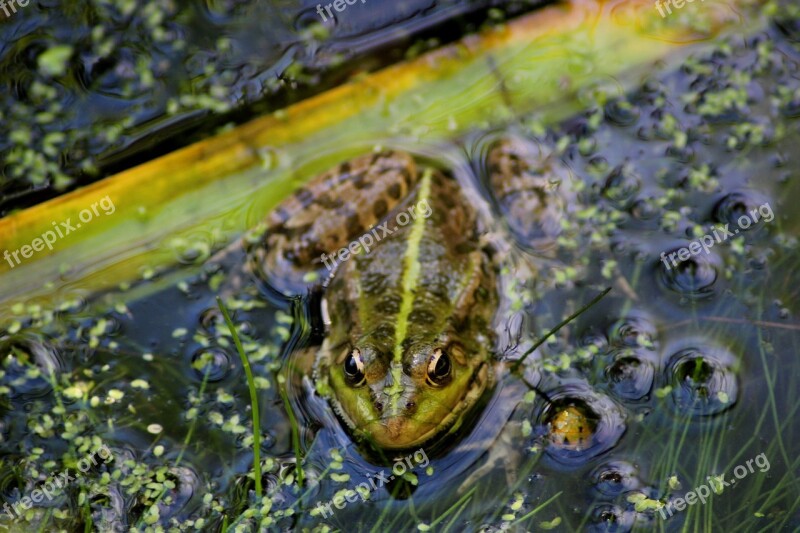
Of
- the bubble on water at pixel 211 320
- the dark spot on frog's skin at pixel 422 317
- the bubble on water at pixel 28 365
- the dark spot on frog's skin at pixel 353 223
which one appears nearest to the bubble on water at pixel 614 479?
the dark spot on frog's skin at pixel 422 317

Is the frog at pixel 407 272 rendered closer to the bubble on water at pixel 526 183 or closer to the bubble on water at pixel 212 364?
the bubble on water at pixel 526 183

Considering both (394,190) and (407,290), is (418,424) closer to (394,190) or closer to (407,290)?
(407,290)

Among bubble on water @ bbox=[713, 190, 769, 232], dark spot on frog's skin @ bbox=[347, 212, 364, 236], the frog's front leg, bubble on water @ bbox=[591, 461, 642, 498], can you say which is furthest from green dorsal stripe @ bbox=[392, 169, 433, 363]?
bubble on water @ bbox=[713, 190, 769, 232]

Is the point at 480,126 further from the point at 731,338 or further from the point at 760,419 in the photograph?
the point at 760,419

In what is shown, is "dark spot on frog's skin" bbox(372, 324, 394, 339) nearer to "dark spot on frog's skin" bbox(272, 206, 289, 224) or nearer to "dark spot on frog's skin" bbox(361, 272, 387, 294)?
"dark spot on frog's skin" bbox(361, 272, 387, 294)

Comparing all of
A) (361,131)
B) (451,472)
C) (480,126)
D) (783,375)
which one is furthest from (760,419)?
(361,131)

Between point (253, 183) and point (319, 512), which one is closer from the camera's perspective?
point (319, 512)

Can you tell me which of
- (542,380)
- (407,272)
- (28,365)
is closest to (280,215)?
(407,272)

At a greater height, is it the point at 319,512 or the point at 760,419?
the point at 319,512
